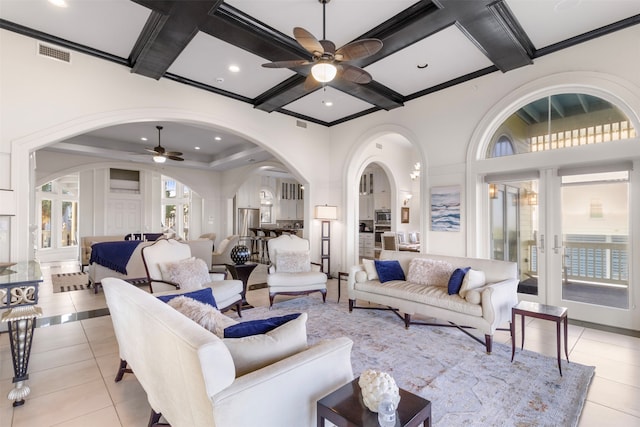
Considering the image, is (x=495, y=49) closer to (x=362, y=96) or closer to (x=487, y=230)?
(x=362, y=96)

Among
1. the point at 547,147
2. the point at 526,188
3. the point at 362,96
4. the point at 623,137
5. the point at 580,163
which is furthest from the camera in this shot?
the point at 362,96

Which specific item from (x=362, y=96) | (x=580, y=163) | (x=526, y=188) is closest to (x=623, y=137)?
(x=580, y=163)

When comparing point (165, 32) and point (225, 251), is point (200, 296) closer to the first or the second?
point (165, 32)

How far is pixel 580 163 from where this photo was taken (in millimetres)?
3877

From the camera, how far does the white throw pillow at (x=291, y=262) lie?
4.89 m

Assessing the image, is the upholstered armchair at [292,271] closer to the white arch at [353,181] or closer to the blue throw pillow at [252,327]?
the white arch at [353,181]

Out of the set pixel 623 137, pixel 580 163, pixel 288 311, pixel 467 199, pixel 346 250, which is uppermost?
pixel 623 137

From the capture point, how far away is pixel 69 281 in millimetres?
6438

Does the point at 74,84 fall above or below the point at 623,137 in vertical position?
above

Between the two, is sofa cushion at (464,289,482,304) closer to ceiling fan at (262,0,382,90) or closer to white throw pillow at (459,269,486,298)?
white throw pillow at (459,269,486,298)

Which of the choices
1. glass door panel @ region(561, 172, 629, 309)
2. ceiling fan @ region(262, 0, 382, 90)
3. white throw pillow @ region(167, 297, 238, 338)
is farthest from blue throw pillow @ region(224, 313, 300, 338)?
glass door panel @ region(561, 172, 629, 309)

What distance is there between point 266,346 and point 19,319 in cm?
218

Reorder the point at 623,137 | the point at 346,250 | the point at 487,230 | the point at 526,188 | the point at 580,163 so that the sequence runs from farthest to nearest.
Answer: the point at 346,250 → the point at 487,230 → the point at 526,188 → the point at 580,163 → the point at 623,137

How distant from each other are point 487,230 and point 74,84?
6.12 metres
